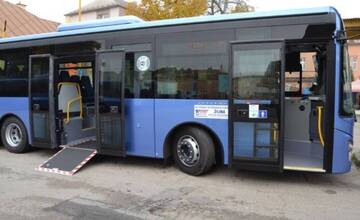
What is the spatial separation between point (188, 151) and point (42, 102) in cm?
391

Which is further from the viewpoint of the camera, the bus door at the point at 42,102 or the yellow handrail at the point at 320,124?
the bus door at the point at 42,102

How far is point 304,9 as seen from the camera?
665 cm

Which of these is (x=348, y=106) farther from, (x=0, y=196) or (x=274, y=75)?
(x=0, y=196)

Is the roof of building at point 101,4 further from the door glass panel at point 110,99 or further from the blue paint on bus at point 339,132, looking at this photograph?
the blue paint on bus at point 339,132

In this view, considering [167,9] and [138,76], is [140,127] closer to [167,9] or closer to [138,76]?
[138,76]

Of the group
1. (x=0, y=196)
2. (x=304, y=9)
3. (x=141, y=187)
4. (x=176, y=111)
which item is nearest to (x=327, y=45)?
(x=304, y=9)

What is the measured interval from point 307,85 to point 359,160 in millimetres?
2110

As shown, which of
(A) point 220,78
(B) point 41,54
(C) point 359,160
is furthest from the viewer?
(B) point 41,54

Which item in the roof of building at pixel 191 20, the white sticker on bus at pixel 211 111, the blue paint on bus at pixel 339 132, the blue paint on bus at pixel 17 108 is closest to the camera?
the blue paint on bus at pixel 339 132

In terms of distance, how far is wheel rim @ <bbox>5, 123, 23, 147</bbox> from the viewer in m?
10.0

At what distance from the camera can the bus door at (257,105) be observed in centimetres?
671

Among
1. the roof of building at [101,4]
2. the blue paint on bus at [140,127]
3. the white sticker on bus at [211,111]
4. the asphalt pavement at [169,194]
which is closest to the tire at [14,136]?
the asphalt pavement at [169,194]

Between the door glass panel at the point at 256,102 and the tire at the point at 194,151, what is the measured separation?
58cm

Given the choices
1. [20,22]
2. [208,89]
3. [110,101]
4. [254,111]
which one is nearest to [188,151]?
[208,89]
